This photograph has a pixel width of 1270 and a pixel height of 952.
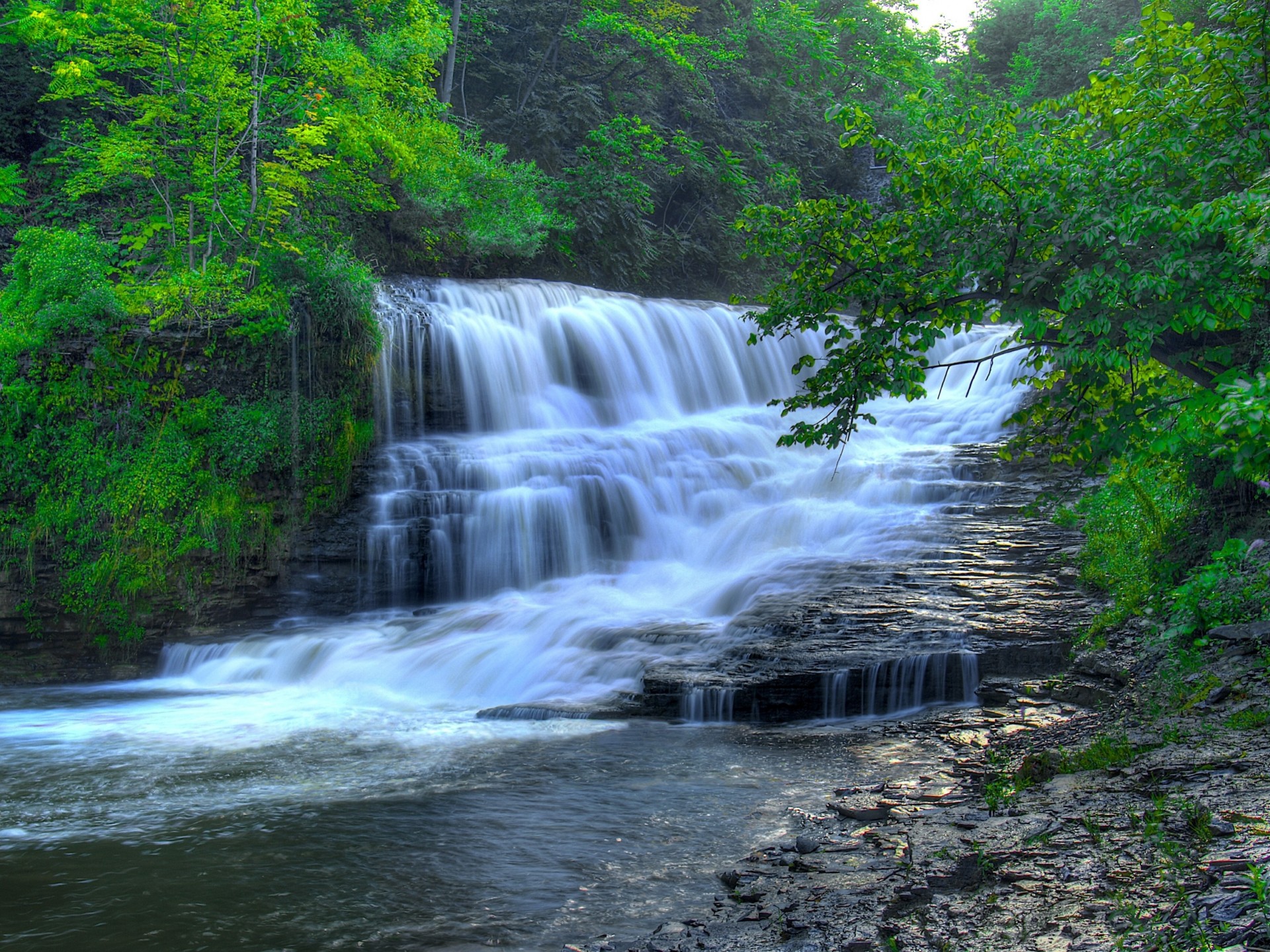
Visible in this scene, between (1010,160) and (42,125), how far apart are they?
1891cm

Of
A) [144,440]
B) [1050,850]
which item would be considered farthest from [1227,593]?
[144,440]

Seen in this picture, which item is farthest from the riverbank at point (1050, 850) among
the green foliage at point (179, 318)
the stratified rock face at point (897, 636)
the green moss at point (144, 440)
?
the green foliage at point (179, 318)

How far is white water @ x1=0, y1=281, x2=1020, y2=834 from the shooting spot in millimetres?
9672

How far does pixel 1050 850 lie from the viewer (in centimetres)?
418

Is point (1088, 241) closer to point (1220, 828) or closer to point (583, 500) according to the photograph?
point (1220, 828)

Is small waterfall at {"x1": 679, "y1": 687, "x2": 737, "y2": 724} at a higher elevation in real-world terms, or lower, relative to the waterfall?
lower

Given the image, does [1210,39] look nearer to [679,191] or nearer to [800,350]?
[800,350]

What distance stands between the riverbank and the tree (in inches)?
71.4

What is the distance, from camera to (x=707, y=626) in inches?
420

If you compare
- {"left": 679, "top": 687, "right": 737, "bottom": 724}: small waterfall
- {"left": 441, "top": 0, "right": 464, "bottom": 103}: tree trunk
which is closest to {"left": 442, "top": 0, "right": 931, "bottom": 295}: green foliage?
{"left": 441, "top": 0, "right": 464, "bottom": 103}: tree trunk

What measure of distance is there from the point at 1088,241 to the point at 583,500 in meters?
9.89

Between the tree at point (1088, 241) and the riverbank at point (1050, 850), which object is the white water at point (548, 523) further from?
the tree at point (1088, 241)

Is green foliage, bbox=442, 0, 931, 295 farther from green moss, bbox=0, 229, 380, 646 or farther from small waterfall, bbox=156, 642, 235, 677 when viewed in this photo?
small waterfall, bbox=156, 642, 235, 677

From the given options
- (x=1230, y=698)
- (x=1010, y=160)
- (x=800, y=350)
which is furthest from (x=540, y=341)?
(x=1230, y=698)
